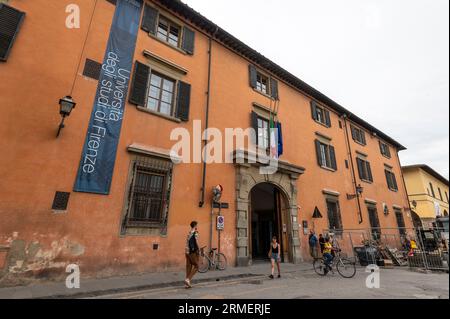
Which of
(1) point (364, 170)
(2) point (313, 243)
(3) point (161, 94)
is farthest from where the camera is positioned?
(1) point (364, 170)

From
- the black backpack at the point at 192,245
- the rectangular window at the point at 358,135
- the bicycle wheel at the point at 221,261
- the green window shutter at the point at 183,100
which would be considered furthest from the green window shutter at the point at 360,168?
the black backpack at the point at 192,245

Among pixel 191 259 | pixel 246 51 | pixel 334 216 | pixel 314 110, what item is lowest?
pixel 191 259

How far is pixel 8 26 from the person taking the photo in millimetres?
7000

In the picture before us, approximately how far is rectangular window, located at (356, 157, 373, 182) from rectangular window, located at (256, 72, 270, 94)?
10261mm

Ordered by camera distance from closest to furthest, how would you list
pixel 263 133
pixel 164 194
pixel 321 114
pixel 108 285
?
1. pixel 108 285
2. pixel 164 194
3. pixel 263 133
4. pixel 321 114

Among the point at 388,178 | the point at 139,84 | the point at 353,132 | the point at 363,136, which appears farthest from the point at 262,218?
the point at 388,178

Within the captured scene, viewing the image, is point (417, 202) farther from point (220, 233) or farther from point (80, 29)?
point (80, 29)

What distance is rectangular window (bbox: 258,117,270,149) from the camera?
41.6 ft

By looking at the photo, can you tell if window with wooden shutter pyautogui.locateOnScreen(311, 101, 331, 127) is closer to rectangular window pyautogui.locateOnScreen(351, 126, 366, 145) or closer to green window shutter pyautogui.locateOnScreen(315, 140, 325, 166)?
green window shutter pyautogui.locateOnScreen(315, 140, 325, 166)

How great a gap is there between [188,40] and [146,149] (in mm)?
5970

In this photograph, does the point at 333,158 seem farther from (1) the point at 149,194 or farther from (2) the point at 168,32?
(1) the point at 149,194

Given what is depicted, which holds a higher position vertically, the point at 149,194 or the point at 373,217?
the point at 373,217

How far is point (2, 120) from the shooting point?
6332mm
